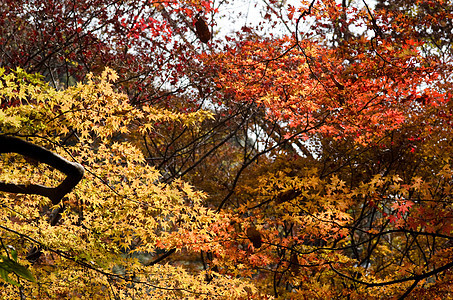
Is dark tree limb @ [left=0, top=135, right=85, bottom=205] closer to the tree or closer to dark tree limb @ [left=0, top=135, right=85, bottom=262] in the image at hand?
dark tree limb @ [left=0, top=135, right=85, bottom=262]

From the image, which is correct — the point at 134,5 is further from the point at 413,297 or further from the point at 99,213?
the point at 413,297

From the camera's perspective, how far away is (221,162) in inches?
573

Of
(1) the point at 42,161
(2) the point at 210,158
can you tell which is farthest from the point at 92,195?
(2) the point at 210,158

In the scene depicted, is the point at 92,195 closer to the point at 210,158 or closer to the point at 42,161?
the point at 42,161

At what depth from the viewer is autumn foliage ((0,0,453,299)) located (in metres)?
4.82

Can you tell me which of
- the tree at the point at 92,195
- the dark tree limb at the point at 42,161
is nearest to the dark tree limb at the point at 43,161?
the dark tree limb at the point at 42,161

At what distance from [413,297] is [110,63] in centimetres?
823

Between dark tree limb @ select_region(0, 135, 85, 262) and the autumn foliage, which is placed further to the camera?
the autumn foliage

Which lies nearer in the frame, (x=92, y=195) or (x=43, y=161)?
(x=43, y=161)

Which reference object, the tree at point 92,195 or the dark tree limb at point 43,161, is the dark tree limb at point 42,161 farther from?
the tree at point 92,195

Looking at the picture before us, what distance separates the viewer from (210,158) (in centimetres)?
1388

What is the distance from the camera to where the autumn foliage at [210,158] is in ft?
15.8

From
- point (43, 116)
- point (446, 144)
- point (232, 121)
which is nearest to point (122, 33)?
point (232, 121)

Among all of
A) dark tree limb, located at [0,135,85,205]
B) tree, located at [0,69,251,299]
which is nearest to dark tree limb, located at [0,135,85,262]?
dark tree limb, located at [0,135,85,205]
